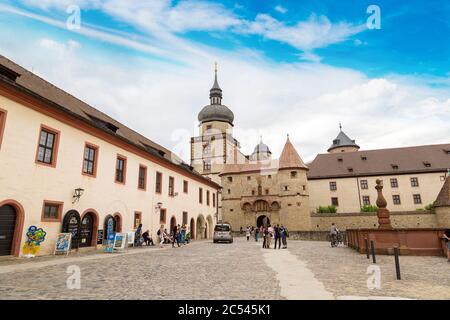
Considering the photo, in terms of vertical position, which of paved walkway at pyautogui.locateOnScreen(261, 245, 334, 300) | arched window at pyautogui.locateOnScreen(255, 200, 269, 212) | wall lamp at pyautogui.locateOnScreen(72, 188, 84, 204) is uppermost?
arched window at pyautogui.locateOnScreen(255, 200, 269, 212)

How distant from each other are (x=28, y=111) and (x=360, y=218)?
43126mm

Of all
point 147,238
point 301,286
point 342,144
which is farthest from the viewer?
point 342,144

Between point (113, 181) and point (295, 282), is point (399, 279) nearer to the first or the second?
point (295, 282)

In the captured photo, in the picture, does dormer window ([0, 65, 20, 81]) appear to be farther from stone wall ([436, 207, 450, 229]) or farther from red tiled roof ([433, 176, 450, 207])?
stone wall ([436, 207, 450, 229])

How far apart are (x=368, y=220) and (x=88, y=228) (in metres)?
39.3

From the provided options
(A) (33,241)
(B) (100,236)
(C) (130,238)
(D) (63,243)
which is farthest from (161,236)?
(A) (33,241)

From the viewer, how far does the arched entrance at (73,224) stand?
1491 centimetres

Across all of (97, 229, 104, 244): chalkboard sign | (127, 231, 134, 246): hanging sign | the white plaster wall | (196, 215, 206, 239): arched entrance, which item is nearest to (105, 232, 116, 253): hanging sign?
(97, 229, 104, 244): chalkboard sign

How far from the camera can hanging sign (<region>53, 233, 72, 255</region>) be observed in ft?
46.0

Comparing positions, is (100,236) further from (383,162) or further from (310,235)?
(383,162)

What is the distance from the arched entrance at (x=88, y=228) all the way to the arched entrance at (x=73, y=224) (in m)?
0.52

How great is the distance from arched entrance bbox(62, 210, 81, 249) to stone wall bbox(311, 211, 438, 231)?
36.9 meters

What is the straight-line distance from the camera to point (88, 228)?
1692 cm

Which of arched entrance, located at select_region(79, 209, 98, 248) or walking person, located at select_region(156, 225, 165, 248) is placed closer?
arched entrance, located at select_region(79, 209, 98, 248)
